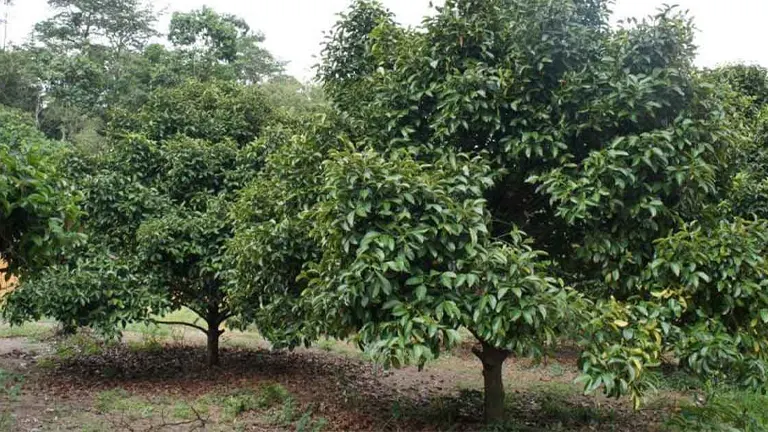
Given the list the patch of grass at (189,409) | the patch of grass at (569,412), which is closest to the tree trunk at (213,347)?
the patch of grass at (189,409)

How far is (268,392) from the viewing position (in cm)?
652

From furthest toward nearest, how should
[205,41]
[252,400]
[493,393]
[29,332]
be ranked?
[205,41]
[29,332]
[252,400]
[493,393]

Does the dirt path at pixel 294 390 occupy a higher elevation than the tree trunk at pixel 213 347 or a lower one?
lower

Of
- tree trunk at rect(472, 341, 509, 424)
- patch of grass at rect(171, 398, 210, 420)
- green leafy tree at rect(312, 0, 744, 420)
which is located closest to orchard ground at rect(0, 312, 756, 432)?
patch of grass at rect(171, 398, 210, 420)

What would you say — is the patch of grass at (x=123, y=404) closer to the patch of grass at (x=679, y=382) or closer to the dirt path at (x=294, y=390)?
the dirt path at (x=294, y=390)

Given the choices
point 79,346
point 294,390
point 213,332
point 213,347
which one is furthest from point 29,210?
point 79,346

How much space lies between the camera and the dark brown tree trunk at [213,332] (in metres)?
7.65

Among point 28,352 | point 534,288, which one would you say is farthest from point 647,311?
point 28,352

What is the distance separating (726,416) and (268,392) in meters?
4.44

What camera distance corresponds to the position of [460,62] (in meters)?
4.46

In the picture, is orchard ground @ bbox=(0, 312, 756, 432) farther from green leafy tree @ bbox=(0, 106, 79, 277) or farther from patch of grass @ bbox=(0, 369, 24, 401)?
green leafy tree @ bbox=(0, 106, 79, 277)

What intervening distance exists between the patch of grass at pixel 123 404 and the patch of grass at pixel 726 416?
15.9 feet

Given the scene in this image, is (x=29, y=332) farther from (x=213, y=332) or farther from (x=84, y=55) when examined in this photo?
(x=84, y=55)

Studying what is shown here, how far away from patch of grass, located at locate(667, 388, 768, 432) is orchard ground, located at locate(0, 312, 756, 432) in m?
0.25
